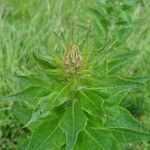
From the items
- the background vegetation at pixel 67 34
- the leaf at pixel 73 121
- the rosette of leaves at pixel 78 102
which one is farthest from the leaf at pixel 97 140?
the background vegetation at pixel 67 34

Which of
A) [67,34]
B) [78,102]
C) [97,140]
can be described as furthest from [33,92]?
[67,34]

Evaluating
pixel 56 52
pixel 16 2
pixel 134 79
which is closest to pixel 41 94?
pixel 56 52

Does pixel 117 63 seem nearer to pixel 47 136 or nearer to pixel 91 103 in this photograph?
pixel 91 103

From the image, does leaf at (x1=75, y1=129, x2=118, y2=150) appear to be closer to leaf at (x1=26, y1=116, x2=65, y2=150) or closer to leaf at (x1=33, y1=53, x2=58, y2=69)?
leaf at (x1=26, y1=116, x2=65, y2=150)

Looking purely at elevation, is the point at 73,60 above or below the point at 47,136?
above

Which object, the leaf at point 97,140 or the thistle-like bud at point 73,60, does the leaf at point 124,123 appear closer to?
the leaf at point 97,140
